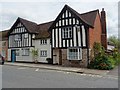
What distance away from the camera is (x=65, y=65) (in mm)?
22125

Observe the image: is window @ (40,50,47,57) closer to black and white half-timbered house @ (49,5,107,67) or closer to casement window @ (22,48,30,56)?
casement window @ (22,48,30,56)

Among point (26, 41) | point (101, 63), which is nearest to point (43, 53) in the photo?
point (26, 41)

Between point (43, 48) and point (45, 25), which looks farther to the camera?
point (45, 25)

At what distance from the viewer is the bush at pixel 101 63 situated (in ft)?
62.7

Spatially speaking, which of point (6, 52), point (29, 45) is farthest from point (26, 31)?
point (6, 52)

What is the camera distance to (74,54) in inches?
850

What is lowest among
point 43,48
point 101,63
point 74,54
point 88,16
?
point 101,63

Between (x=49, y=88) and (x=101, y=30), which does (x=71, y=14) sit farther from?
(x=49, y=88)

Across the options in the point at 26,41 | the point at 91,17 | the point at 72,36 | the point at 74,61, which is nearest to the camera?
the point at 74,61

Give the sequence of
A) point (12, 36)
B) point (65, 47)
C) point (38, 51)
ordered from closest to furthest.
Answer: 1. point (65, 47)
2. point (38, 51)
3. point (12, 36)

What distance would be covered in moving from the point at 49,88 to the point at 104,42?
19271mm

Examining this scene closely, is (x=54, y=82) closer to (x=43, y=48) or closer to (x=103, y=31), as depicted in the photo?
(x=43, y=48)

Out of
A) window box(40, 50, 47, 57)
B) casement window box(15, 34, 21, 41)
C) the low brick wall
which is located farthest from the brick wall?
casement window box(15, 34, 21, 41)

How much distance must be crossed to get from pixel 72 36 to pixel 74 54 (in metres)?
2.35
